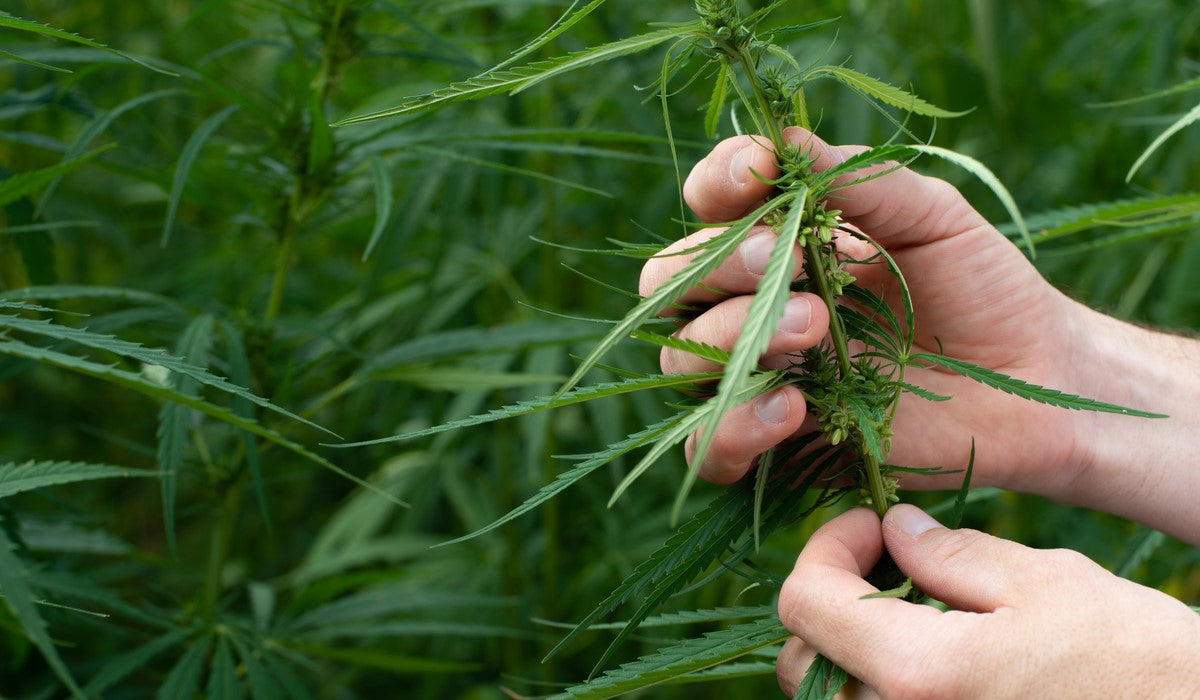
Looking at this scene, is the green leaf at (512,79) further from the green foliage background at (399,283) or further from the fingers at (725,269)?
the green foliage background at (399,283)

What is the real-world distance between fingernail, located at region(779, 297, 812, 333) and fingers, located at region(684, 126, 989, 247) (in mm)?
77

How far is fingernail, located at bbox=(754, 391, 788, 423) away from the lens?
524mm

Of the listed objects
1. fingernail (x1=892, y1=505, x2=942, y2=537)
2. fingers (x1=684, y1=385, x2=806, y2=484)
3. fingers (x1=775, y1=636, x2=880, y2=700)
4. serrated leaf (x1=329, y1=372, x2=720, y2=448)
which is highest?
serrated leaf (x1=329, y1=372, x2=720, y2=448)

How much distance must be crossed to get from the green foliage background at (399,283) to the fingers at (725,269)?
123 millimetres

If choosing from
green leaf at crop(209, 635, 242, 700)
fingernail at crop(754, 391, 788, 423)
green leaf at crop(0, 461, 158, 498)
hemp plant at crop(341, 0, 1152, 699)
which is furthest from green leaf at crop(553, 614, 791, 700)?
green leaf at crop(209, 635, 242, 700)

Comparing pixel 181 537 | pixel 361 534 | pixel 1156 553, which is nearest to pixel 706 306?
pixel 361 534

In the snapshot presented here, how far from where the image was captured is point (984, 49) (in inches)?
41.8

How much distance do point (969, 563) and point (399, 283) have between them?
0.94 metres

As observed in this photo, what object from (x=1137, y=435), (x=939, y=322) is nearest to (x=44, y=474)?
(x=939, y=322)

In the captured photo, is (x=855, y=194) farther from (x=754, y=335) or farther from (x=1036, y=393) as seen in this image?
(x=754, y=335)

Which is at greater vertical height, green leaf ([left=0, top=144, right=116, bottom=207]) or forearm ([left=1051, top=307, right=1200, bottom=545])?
green leaf ([left=0, top=144, right=116, bottom=207])

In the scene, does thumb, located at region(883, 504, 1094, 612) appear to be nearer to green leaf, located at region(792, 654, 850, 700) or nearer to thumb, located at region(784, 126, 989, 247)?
green leaf, located at region(792, 654, 850, 700)

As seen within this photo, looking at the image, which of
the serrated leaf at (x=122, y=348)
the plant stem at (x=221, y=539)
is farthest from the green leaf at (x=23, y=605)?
the plant stem at (x=221, y=539)

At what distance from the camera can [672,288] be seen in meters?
0.39
